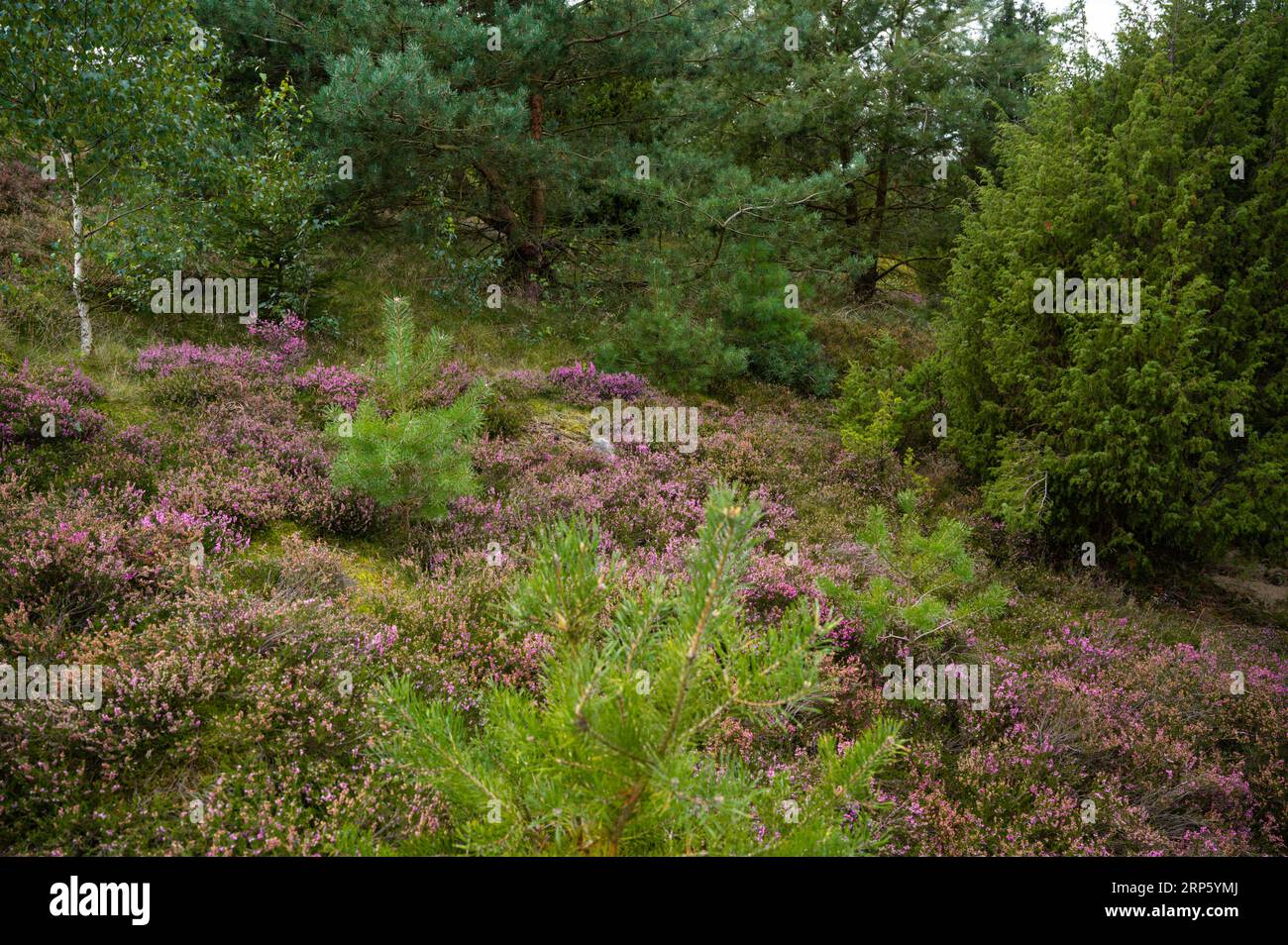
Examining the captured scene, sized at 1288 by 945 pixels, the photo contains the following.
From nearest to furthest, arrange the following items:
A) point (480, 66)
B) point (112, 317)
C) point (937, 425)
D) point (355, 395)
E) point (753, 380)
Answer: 1. point (355, 395)
2. point (112, 317)
3. point (937, 425)
4. point (480, 66)
5. point (753, 380)

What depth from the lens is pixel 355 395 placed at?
8750 mm

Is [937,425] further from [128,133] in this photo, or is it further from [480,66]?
[128,133]

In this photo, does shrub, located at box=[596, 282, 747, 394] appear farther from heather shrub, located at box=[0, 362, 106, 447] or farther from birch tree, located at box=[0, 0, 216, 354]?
heather shrub, located at box=[0, 362, 106, 447]

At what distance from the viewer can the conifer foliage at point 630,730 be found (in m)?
1.41

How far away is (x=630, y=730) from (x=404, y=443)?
179 inches

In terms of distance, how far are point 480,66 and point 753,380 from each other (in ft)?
24.0

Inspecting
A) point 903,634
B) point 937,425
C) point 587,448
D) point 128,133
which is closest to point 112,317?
point 128,133

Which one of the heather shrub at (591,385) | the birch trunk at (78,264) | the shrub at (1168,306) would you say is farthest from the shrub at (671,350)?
the birch trunk at (78,264)

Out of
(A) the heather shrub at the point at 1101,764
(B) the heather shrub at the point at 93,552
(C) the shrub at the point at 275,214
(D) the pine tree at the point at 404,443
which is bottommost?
(A) the heather shrub at the point at 1101,764

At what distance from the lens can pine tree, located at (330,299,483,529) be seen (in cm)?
546

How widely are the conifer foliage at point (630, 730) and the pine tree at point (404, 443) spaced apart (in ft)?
13.1

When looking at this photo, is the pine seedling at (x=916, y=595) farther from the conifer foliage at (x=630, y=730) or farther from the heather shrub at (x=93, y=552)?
the heather shrub at (x=93, y=552)

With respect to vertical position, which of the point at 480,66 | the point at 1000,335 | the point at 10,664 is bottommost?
the point at 10,664

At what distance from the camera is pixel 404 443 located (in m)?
5.50
